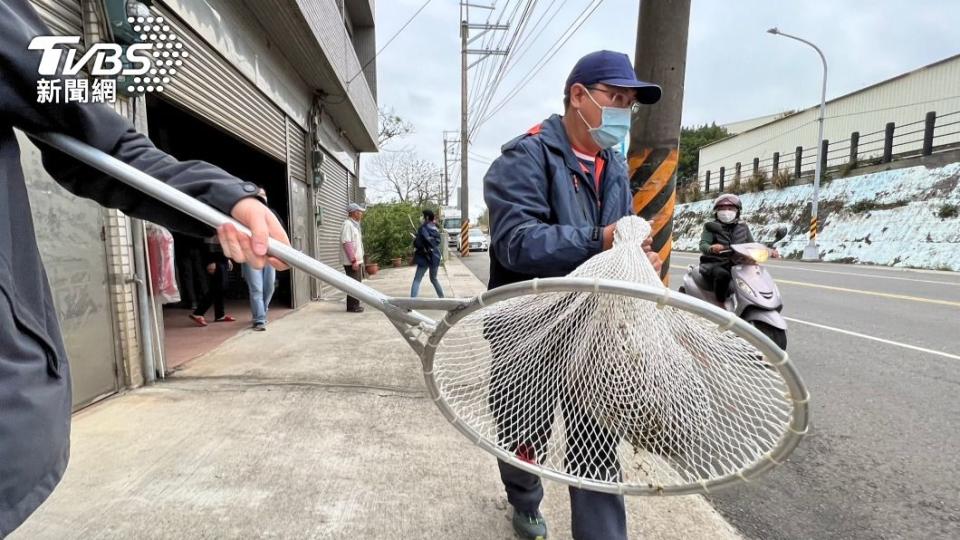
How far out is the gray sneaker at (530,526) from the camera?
186 cm

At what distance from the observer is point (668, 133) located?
2.70 metres

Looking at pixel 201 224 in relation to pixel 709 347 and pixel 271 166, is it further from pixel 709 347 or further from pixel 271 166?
pixel 271 166

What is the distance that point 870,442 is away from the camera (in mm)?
2875

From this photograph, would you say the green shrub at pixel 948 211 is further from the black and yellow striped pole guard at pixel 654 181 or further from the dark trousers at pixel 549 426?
the dark trousers at pixel 549 426

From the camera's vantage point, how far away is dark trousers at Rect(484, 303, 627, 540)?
4.65 feet

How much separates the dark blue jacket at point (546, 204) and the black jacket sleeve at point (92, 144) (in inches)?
28.2

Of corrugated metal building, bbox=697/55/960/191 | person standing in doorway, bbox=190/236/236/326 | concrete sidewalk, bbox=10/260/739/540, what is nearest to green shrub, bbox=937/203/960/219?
corrugated metal building, bbox=697/55/960/191

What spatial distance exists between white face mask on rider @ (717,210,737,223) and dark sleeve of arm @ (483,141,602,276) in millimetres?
3200

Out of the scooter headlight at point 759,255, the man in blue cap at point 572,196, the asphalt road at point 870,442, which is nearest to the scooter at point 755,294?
the scooter headlight at point 759,255

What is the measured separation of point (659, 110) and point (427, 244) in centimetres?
524

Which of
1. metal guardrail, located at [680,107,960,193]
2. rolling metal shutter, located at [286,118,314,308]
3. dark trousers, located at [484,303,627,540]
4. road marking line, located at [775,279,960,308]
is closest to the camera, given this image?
dark trousers, located at [484,303,627,540]

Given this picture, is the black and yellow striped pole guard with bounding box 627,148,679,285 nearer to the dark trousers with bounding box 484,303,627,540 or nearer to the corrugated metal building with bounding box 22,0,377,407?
the dark trousers with bounding box 484,303,627,540

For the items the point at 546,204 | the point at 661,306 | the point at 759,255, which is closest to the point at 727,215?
the point at 759,255

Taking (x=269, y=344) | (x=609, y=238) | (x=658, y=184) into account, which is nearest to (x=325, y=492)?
(x=609, y=238)
